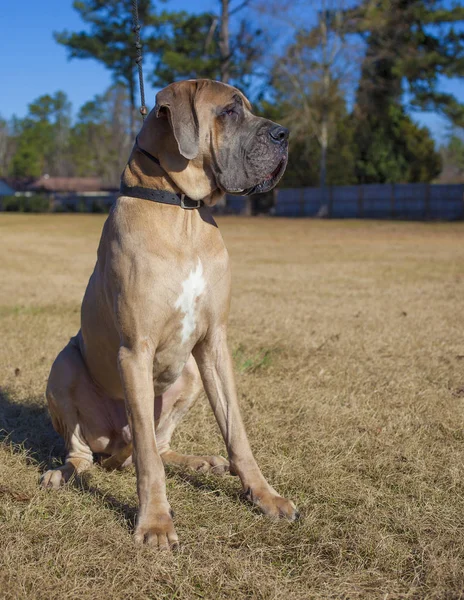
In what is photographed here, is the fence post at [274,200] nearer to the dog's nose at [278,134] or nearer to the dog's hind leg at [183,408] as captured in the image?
the dog's hind leg at [183,408]

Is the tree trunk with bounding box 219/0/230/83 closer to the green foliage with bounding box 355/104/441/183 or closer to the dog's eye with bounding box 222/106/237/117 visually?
the green foliage with bounding box 355/104/441/183

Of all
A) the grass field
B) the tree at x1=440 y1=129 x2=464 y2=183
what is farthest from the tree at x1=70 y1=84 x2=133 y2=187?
the grass field

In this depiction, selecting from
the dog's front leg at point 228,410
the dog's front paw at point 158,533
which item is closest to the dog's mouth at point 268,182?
the dog's front leg at point 228,410

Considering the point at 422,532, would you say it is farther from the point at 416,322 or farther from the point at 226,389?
the point at 416,322

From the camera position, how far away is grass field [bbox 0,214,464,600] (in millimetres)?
2299

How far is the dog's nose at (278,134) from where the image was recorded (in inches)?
118

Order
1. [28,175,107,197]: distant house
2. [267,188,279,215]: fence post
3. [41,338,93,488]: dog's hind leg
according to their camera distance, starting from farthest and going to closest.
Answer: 1. [28,175,107,197]: distant house
2. [267,188,279,215]: fence post
3. [41,338,93,488]: dog's hind leg

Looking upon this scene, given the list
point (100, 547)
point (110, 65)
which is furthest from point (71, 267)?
point (110, 65)

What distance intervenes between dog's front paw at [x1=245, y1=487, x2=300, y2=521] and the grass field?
48mm

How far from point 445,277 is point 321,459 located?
764 cm

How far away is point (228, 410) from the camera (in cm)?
305

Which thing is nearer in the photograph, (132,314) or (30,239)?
(132,314)

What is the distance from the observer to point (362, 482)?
313 cm

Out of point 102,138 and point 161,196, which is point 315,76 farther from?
point 102,138
